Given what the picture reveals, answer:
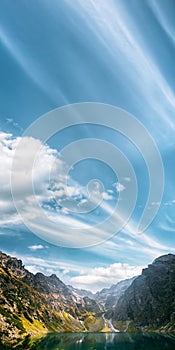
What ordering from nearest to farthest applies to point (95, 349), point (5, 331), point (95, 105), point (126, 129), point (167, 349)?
point (126, 129) → point (95, 105) → point (167, 349) → point (95, 349) → point (5, 331)

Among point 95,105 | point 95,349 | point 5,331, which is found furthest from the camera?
point 5,331

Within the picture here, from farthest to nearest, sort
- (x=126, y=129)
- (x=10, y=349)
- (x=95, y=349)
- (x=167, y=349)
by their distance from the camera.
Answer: (x=95, y=349) → (x=167, y=349) → (x=10, y=349) → (x=126, y=129)

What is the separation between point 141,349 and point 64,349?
→ 37.1 meters

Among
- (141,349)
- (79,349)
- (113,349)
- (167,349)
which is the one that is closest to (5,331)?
(79,349)

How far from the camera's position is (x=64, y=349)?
135 meters

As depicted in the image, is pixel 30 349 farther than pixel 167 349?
No

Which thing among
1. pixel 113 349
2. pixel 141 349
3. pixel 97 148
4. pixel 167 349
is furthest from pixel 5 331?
pixel 97 148

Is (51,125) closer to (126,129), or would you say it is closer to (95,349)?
(126,129)

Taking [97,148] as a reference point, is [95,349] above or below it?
below

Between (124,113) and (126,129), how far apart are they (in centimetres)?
403

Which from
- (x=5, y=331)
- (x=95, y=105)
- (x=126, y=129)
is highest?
(x=95, y=105)

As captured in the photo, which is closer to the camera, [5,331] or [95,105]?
[95,105]

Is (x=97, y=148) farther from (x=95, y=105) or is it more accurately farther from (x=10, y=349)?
(x=10, y=349)

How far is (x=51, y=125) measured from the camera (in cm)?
5025
